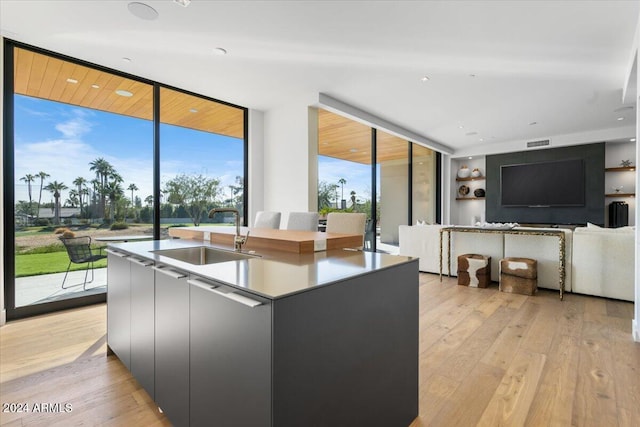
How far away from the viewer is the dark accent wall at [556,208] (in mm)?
6445

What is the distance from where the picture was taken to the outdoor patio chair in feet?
11.3

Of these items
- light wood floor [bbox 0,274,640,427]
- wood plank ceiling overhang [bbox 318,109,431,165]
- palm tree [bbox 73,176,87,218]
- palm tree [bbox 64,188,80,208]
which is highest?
wood plank ceiling overhang [bbox 318,109,431,165]

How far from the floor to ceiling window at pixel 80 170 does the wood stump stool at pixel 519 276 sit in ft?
13.7

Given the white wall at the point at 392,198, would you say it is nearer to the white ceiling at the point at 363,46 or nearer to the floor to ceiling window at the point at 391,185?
the floor to ceiling window at the point at 391,185

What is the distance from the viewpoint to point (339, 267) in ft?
4.25

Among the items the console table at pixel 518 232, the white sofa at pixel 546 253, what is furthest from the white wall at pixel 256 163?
the white sofa at pixel 546 253

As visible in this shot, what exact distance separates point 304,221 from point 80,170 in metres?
2.51

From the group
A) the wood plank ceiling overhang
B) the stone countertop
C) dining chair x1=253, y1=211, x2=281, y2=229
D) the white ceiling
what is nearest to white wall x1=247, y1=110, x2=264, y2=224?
the white ceiling

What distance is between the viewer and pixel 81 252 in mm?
3512

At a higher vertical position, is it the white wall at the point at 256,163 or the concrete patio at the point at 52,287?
the white wall at the point at 256,163

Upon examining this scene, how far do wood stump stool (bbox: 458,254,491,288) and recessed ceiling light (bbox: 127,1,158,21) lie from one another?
4335 millimetres

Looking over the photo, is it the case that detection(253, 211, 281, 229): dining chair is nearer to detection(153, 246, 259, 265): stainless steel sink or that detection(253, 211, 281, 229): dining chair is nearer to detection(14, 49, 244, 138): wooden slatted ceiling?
detection(153, 246, 259, 265): stainless steel sink

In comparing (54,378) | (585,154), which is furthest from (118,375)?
(585,154)

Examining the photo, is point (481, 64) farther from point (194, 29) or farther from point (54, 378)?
point (54, 378)
